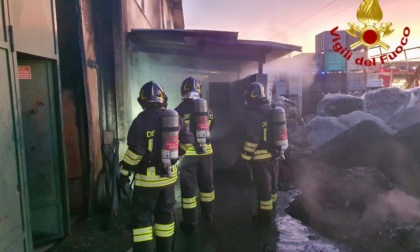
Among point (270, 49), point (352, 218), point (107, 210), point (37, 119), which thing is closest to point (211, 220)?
point (107, 210)

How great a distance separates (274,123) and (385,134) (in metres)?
3.80

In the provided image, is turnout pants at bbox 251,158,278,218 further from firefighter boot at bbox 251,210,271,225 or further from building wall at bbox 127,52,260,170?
building wall at bbox 127,52,260,170

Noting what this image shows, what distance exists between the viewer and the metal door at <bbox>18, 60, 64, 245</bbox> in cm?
352

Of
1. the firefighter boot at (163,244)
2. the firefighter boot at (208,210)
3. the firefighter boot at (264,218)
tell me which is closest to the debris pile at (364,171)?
the firefighter boot at (264,218)

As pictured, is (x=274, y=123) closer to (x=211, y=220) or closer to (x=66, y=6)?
(x=211, y=220)

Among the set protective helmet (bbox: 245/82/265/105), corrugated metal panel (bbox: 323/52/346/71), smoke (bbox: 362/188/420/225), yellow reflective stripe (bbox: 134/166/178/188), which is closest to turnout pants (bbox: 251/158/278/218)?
protective helmet (bbox: 245/82/265/105)

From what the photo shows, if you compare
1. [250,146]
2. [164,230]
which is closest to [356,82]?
[250,146]

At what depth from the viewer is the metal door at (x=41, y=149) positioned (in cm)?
352

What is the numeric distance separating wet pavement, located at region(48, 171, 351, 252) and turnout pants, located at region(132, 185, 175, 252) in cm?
50

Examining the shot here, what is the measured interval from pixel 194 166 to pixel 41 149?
192 centimetres

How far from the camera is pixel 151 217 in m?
3.25

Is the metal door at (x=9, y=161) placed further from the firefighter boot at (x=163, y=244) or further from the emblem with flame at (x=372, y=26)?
the emblem with flame at (x=372, y=26)

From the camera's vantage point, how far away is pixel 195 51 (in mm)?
6898

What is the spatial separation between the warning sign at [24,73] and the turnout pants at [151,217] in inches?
67.8
